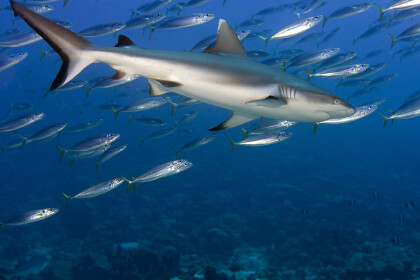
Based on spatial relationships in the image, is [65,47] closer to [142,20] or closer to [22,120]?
[22,120]

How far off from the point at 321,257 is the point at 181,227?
571 centimetres

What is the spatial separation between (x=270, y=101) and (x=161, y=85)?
3.78 ft

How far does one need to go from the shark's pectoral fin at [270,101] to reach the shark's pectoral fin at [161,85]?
0.76m

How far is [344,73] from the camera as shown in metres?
7.11

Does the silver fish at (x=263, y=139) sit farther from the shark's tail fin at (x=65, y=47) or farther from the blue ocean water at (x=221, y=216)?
the shark's tail fin at (x=65, y=47)

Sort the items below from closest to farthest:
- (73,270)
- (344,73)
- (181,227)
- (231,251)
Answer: (344,73), (73,270), (231,251), (181,227)

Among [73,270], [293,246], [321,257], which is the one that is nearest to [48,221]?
[73,270]

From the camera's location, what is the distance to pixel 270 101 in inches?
87.7

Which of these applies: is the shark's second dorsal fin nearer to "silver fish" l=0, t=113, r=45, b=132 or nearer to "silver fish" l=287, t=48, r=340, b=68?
"silver fish" l=287, t=48, r=340, b=68

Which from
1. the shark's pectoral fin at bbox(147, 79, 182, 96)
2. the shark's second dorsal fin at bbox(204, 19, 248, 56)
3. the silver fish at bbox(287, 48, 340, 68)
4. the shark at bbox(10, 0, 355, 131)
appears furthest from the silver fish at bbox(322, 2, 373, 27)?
the shark's pectoral fin at bbox(147, 79, 182, 96)

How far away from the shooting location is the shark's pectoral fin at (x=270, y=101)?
2.20 m

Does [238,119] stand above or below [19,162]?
above

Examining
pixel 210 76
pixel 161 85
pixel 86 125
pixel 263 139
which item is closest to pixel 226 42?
pixel 210 76

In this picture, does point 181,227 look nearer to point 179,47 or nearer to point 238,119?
point 238,119
